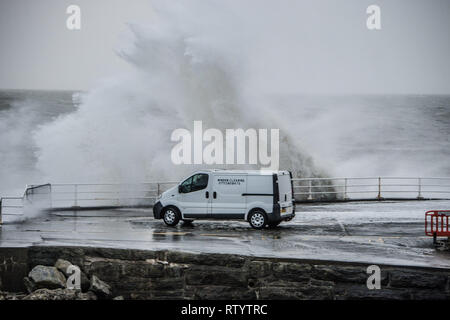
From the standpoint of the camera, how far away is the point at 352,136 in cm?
8156

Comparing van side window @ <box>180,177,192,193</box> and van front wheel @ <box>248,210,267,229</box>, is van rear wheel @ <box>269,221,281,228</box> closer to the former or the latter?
van front wheel @ <box>248,210,267,229</box>

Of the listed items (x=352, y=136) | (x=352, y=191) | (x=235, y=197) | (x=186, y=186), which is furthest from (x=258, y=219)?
(x=352, y=136)

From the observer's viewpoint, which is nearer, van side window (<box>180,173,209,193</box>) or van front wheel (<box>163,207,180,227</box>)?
van side window (<box>180,173,209,193</box>)

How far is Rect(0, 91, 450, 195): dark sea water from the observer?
57594 mm

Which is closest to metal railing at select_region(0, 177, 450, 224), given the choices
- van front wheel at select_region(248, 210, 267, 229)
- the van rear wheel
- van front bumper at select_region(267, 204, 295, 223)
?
the van rear wheel

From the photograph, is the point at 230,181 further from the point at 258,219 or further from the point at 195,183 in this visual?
the point at 258,219

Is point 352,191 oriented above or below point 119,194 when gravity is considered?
below

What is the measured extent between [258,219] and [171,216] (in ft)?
9.21

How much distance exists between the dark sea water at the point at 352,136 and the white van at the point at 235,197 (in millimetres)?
18831

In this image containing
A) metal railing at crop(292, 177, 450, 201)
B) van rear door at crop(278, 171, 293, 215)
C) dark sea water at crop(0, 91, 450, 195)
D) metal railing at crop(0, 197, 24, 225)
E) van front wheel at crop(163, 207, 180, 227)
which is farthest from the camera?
dark sea water at crop(0, 91, 450, 195)

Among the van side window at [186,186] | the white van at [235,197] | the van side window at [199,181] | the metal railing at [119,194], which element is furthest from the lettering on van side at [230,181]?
the metal railing at [119,194]

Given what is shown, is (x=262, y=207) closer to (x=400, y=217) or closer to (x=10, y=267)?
(x=400, y=217)

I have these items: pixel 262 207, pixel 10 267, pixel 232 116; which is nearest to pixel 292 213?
pixel 262 207
